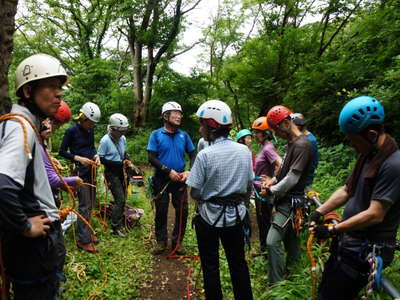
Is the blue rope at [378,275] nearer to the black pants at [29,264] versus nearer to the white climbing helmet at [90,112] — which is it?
the black pants at [29,264]

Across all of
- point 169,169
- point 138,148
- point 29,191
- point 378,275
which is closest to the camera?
point 29,191

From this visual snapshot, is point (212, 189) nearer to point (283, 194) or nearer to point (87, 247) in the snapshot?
point (283, 194)

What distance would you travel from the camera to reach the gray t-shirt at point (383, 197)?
1874mm

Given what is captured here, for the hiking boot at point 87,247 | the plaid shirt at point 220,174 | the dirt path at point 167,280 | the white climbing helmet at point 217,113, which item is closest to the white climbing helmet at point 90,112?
the hiking boot at point 87,247

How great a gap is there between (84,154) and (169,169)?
61.6 inches

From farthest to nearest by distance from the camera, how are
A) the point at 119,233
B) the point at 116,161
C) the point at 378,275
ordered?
the point at 119,233 < the point at 116,161 < the point at 378,275

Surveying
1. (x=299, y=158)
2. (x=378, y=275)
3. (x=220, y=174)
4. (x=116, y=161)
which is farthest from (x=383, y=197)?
(x=116, y=161)

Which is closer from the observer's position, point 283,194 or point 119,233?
point 283,194

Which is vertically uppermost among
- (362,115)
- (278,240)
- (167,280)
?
(362,115)

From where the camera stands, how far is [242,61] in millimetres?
12297

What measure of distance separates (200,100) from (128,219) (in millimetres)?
11269

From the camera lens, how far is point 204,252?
308 cm

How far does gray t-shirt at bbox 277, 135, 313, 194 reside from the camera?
3.18 metres

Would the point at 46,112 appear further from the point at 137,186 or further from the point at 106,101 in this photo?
the point at 106,101
